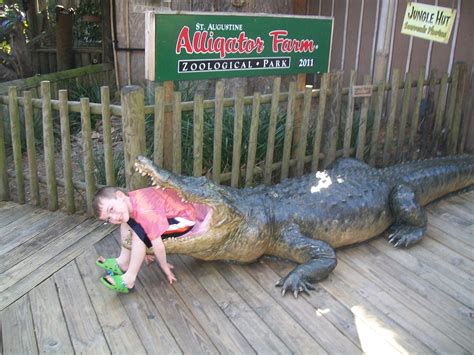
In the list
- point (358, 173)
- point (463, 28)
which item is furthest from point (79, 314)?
point (463, 28)

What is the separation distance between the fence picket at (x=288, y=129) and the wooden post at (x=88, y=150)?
1811 millimetres

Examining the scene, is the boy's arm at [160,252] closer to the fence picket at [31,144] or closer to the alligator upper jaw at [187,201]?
the alligator upper jaw at [187,201]

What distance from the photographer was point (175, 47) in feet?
12.6

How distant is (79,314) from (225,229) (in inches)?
41.6

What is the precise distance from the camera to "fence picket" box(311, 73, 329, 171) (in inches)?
184

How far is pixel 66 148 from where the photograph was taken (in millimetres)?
4141

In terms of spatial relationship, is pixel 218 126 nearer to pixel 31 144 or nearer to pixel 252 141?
pixel 252 141

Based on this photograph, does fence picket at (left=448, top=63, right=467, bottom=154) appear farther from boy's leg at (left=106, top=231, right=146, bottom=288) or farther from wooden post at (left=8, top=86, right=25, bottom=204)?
wooden post at (left=8, top=86, right=25, bottom=204)

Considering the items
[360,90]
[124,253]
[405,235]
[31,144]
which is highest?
[360,90]

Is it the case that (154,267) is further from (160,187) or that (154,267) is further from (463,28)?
(463,28)

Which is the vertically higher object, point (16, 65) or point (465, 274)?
point (16, 65)

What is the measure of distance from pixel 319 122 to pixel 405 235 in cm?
150

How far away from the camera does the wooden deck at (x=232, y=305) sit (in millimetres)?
2596

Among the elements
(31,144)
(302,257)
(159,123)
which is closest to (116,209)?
(159,123)
